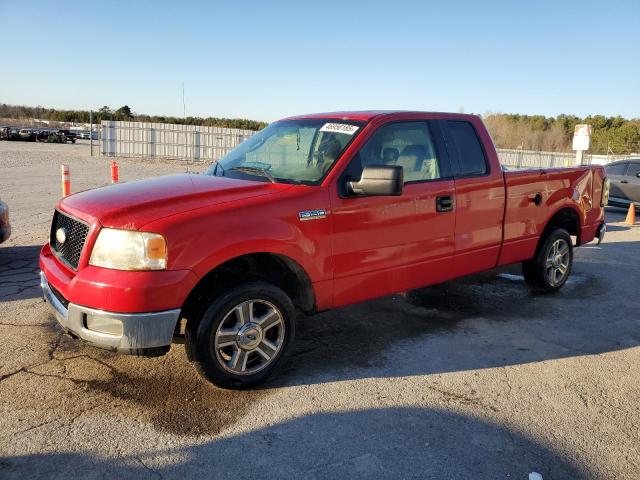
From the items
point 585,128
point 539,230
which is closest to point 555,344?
point 539,230

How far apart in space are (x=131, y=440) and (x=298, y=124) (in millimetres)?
2910

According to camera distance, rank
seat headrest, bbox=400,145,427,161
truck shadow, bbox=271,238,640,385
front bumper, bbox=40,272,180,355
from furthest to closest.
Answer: seat headrest, bbox=400,145,427,161, truck shadow, bbox=271,238,640,385, front bumper, bbox=40,272,180,355

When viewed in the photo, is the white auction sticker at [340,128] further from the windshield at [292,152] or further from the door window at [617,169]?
the door window at [617,169]

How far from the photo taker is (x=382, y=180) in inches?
141

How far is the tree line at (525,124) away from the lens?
202ft

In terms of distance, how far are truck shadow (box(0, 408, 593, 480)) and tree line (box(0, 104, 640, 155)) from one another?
55.7 metres

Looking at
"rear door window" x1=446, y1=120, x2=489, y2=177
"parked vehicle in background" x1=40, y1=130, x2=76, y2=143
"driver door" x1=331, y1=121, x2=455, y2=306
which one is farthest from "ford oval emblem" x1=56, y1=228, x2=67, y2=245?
"parked vehicle in background" x1=40, y1=130, x2=76, y2=143

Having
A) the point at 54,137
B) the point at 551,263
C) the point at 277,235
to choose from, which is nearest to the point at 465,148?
the point at 551,263

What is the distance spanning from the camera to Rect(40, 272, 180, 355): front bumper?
3.00 meters

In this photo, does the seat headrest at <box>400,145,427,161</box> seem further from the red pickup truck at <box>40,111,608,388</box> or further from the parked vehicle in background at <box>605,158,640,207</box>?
the parked vehicle in background at <box>605,158,640,207</box>

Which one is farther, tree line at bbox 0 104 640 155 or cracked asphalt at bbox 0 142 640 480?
tree line at bbox 0 104 640 155

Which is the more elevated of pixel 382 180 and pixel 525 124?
pixel 525 124

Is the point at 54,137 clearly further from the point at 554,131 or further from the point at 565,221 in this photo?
the point at 554,131

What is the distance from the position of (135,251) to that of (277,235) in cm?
91
